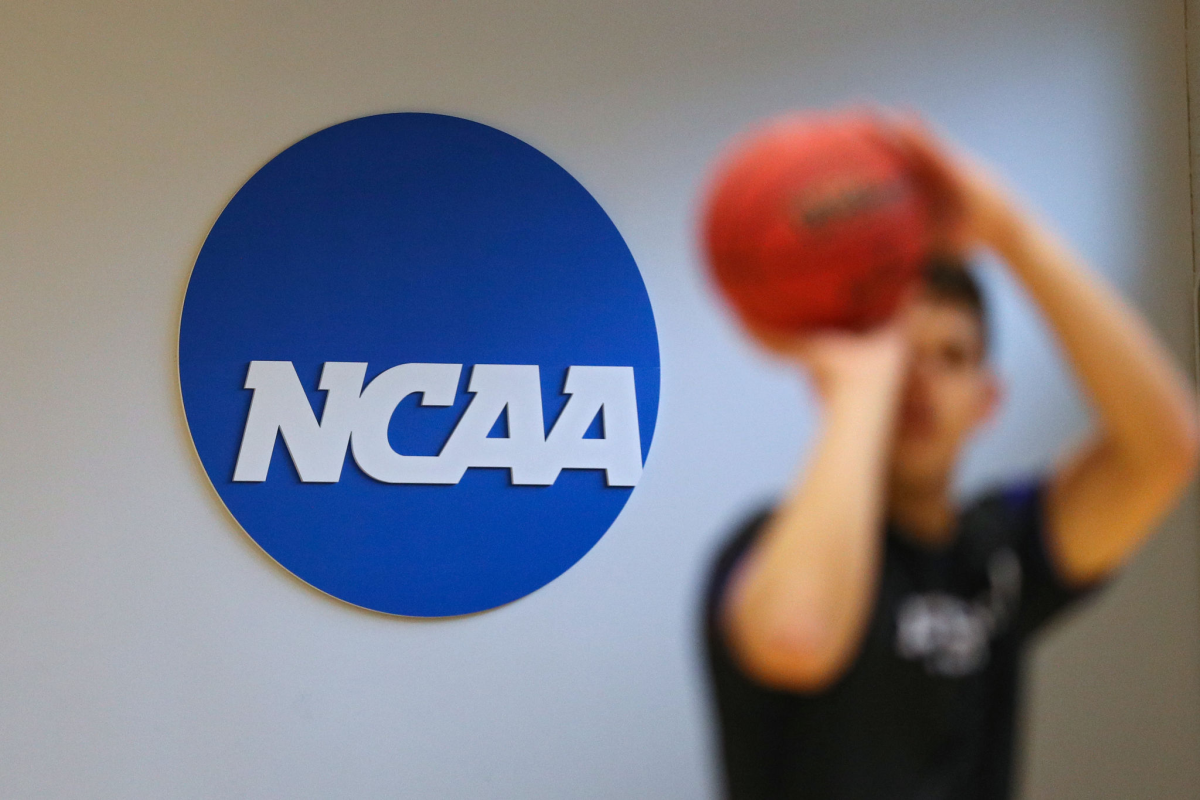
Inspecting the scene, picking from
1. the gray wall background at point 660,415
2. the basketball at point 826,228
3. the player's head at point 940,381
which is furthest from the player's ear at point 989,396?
the gray wall background at point 660,415

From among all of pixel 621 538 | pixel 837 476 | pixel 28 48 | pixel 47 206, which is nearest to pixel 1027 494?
pixel 837 476

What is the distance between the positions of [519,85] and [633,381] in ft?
2.25

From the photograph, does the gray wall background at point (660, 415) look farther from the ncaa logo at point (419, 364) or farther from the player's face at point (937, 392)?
the player's face at point (937, 392)

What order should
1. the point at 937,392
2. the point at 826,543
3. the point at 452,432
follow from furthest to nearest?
the point at 452,432 < the point at 937,392 < the point at 826,543

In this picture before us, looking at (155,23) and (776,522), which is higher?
(155,23)

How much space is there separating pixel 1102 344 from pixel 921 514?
0.64 feet

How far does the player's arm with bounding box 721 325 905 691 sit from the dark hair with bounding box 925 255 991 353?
10cm

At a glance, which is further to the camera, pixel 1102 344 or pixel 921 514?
pixel 921 514

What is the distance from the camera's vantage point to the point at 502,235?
243 centimetres

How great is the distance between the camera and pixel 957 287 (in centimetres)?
91

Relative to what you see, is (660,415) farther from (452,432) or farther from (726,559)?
(726,559)

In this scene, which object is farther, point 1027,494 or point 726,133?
point 726,133

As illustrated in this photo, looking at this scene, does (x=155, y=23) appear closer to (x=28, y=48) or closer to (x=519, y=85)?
(x=28, y=48)

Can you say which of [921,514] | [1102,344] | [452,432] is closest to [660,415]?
[452,432]
